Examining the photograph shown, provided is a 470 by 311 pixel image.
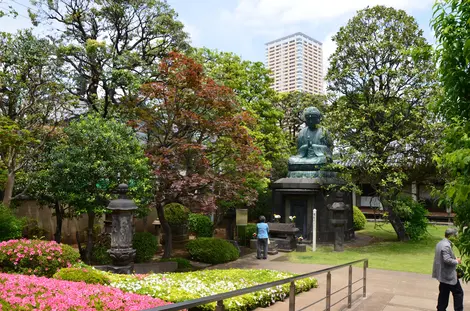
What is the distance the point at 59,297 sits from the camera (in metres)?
5.65

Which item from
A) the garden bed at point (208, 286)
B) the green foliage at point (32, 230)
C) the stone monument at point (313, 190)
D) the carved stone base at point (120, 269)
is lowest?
the carved stone base at point (120, 269)

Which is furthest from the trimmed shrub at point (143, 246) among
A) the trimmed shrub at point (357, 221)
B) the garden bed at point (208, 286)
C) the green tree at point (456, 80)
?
the trimmed shrub at point (357, 221)

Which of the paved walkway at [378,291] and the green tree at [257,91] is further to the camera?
the green tree at [257,91]

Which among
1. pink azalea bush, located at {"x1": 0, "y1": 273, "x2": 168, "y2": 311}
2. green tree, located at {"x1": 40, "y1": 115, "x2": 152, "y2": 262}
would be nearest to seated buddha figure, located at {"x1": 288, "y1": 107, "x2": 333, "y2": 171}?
green tree, located at {"x1": 40, "y1": 115, "x2": 152, "y2": 262}

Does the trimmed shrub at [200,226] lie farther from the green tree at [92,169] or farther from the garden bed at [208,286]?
the garden bed at [208,286]

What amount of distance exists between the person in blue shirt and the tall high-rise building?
5706 cm

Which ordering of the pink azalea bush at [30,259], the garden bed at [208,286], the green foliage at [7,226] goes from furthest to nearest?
1. the green foliage at [7,226]
2. the pink azalea bush at [30,259]
3. the garden bed at [208,286]

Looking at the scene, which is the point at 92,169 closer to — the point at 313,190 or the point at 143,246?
the point at 143,246

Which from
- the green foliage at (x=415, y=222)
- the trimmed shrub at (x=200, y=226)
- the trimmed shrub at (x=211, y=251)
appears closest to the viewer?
the trimmed shrub at (x=211, y=251)

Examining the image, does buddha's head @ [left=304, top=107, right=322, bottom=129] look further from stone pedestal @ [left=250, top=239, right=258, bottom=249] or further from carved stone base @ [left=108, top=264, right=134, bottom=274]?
carved stone base @ [left=108, top=264, right=134, bottom=274]

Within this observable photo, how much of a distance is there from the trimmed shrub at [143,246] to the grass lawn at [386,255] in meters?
5.55

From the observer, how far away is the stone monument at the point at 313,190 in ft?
65.1

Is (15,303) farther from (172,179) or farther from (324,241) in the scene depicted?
(324,241)

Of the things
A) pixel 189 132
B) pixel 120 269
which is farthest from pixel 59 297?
pixel 189 132
